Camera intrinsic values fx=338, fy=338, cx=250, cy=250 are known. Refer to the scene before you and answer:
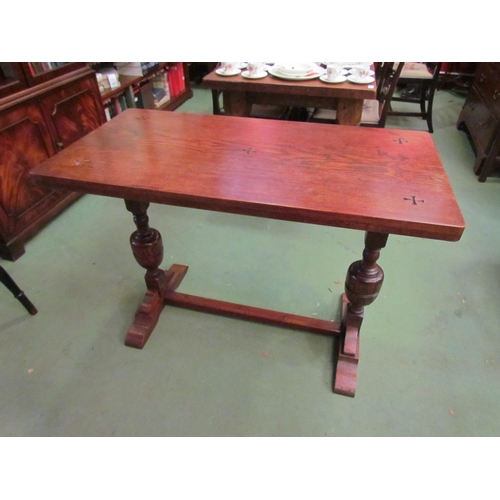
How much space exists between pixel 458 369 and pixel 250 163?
1.11 m

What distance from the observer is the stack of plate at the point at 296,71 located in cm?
180

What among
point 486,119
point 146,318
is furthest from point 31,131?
point 486,119

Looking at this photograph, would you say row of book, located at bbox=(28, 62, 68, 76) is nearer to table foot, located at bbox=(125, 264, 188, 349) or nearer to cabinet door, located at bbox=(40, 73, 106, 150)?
cabinet door, located at bbox=(40, 73, 106, 150)

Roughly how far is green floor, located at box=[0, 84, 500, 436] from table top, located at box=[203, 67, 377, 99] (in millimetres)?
725

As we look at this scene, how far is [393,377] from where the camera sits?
1272mm

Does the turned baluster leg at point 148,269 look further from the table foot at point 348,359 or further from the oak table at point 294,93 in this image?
the oak table at point 294,93

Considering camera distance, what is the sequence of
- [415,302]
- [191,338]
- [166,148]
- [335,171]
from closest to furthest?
[335,171]
[166,148]
[191,338]
[415,302]

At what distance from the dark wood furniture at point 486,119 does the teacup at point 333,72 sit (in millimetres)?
1229

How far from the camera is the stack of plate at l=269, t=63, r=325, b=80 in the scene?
180 cm

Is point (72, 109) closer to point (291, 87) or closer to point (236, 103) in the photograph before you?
point (236, 103)

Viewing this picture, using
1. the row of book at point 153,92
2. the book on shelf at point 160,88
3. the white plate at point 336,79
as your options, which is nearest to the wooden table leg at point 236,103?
the white plate at point 336,79
